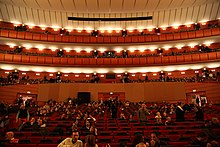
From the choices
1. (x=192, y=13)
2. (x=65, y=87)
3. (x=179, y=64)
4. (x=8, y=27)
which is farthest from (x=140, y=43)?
(x=8, y=27)

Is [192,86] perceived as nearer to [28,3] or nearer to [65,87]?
[65,87]

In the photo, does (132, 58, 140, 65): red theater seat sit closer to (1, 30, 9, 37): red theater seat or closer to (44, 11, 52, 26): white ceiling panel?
(44, 11, 52, 26): white ceiling panel

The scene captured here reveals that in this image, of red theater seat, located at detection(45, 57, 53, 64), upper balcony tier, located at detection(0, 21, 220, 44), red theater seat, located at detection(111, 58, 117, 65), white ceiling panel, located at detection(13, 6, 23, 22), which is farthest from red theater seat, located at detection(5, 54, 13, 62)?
red theater seat, located at detection(111, 58, 117, 65)

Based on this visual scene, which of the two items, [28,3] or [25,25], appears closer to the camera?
[28,3]

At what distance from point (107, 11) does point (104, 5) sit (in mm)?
1301

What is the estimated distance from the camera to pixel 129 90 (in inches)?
780

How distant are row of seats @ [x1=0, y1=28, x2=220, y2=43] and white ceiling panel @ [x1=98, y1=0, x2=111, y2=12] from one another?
312 centimetres

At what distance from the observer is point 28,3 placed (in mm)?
21141

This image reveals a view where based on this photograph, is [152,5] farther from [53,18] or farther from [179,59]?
[53,18]

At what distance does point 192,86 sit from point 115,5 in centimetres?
1164

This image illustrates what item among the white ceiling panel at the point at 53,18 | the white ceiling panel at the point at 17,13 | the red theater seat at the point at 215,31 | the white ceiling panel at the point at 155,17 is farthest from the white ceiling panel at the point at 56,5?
the red theater seat at the point at 215,31

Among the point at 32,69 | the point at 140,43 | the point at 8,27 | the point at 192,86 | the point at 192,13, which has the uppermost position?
the point at 192,13

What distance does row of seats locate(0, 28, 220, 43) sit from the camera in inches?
812

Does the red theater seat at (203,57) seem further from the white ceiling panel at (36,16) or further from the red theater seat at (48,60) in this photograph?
the white ceiling panel at (36,16)
